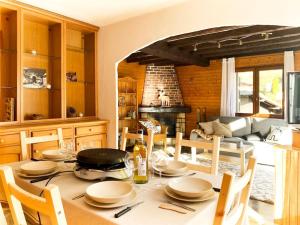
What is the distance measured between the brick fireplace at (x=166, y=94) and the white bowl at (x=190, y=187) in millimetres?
5760

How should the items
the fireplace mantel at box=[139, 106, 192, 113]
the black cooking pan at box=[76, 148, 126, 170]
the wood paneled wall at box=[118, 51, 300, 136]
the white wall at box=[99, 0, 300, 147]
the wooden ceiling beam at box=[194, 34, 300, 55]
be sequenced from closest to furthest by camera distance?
the black cooking pan at box=[76, 148, 126, 170], the white wall at box=[99, 0, 300, 147], the wooden ceiling beam at box=[194, 34, 300, 55], the wood paneled wall at box=[118, 51, 300, 136], the fireplace mantel at box=[139, 106, 192, 113]

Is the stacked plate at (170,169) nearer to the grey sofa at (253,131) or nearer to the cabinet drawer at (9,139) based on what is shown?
the cabinet drawer at (9,139)

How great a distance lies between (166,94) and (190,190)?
20.1ft

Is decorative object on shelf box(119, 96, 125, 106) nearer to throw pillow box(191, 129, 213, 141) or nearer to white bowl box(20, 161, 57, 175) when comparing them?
throw pillow box(191, 129, 213, 141)

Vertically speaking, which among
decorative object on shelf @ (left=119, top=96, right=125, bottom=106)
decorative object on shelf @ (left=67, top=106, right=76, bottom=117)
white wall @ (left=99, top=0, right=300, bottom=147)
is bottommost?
decorative object on shelf @ (left=67, top=106, right=76, bottom=117)

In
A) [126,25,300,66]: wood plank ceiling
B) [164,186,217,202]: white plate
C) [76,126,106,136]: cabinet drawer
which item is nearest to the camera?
[164,186,217,202]: white plate

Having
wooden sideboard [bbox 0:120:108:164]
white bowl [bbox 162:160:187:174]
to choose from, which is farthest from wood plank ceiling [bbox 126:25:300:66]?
white bowl [bbox 162:160:187:174]

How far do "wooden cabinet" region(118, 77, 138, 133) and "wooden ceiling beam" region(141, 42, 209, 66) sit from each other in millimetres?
1752

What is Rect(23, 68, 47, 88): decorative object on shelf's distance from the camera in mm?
3184

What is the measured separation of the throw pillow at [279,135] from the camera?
4.96 m

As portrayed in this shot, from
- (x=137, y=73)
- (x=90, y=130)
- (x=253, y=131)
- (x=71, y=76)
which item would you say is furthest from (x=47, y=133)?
(x=253, y=131)

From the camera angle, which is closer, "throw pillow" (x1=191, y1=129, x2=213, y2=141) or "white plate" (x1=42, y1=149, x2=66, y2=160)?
"white plate" (x1=42, y1=149, x2=66, y2=160)

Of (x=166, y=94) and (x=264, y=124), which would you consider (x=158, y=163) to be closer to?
(x=264, y=124)

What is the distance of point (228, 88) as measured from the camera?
6410mm
